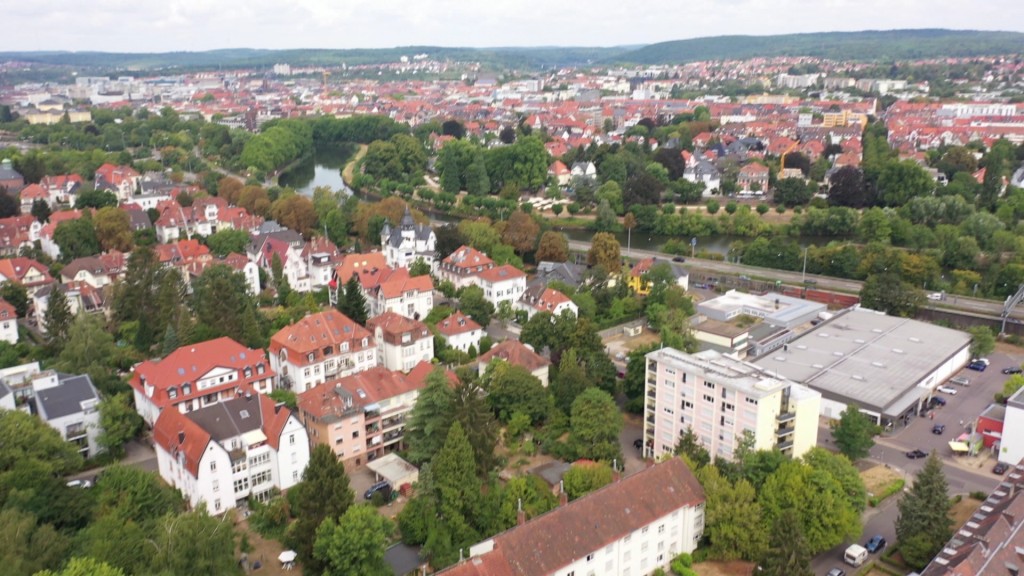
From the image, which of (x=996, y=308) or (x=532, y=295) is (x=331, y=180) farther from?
(x=996, y=308)

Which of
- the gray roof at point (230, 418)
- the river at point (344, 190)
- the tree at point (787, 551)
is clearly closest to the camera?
the tree at point (787, 551)

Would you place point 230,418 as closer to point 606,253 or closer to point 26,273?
point 26,273

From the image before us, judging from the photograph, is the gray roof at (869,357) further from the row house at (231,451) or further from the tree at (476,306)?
the row house at (231,451)

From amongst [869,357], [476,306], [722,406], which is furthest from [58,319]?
[869,357]

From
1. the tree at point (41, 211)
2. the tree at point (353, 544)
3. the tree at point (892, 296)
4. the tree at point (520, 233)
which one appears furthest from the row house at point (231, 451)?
the tree at point (41, 211)

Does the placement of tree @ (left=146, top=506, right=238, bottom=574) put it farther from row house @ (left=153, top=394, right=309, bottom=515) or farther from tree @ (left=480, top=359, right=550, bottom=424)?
tree @ (left=480, top=359, right=550, bottom=424)

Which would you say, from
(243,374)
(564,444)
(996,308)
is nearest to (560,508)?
(564,444)

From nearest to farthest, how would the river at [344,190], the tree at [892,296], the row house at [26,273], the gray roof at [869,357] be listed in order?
1. the gray roof at [869,357]
2. the tree at [892,296]
3. the row house at [26,273]
4. the river at [344,190]
